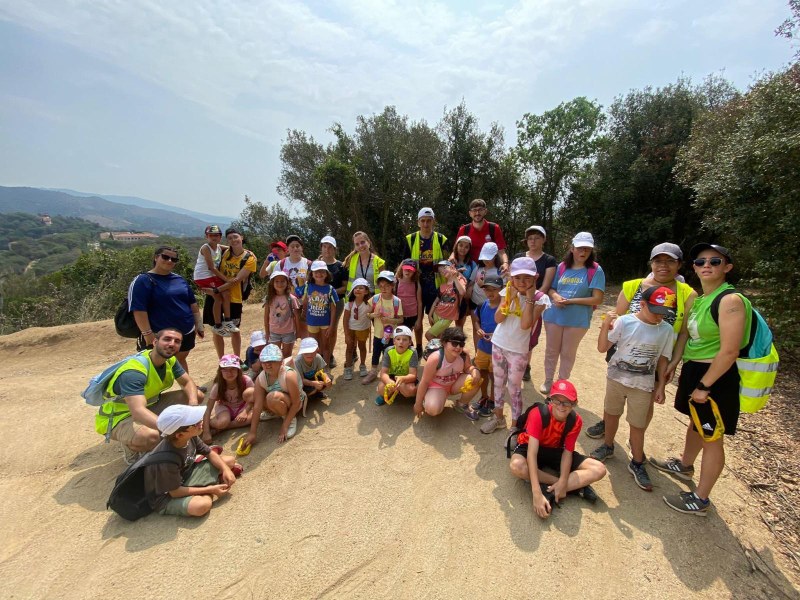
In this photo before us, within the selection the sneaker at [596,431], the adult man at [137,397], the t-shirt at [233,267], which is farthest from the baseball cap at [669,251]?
the t-shirt at [233,267]

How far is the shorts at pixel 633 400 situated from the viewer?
3.34 m

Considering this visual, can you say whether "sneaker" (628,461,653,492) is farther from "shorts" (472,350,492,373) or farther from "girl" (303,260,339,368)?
"girl" (303,260,339,368)

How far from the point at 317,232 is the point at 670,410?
15.1 meters

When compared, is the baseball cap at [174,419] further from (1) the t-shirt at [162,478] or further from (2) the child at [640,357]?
(2) the child at [640,357]

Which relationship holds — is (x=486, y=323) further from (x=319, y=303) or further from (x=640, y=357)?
(x=319, y=303)

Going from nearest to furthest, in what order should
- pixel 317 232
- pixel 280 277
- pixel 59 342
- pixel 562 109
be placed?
pixel 280 277 < pixel 59 342 < pixel 562 109 < pixel 317 232

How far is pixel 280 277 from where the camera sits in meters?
5.19

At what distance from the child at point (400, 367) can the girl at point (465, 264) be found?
3.19 ft

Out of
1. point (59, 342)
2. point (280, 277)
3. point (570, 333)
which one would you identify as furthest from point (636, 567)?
point (59, 342)

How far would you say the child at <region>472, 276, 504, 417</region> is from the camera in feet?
14.2

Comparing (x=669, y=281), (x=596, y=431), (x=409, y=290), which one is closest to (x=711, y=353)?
(x=669, y=281)

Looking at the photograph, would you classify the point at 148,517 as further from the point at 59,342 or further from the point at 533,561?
the point at 59,342

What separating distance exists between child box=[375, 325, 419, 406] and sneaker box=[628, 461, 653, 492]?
2462 millimetres

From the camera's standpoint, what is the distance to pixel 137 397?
3.71 metres
